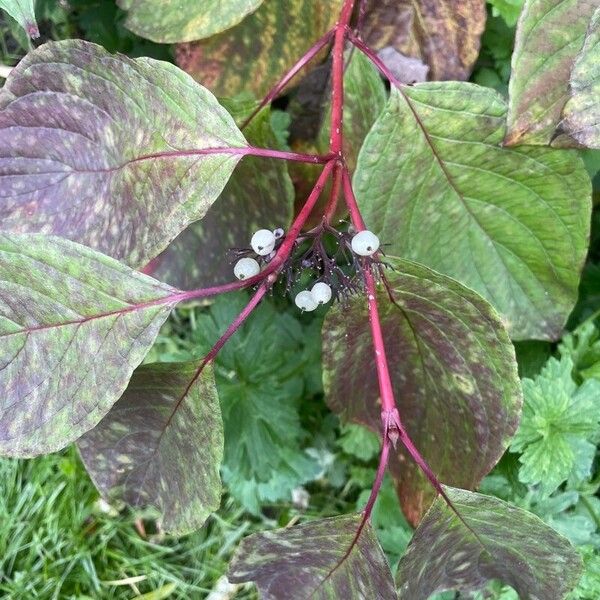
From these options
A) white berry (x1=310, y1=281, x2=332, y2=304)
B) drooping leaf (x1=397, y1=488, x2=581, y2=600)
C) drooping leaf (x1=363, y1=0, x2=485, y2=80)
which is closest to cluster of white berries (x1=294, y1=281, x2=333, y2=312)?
white berry (x1=310, y1=281, x2=332, y2=304)

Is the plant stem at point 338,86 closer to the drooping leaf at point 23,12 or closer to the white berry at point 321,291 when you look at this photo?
the white berry at point 321,291

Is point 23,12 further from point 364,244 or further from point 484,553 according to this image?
point 484,553

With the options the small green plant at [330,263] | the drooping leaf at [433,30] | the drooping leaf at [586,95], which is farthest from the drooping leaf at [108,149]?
the drooping leaf at [433,30]

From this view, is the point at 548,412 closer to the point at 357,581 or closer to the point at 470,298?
the point at 470,298

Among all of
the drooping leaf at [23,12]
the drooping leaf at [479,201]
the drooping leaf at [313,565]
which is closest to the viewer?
the drooping leaf at [313,565]

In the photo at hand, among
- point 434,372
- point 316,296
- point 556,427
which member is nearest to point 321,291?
point 316,296

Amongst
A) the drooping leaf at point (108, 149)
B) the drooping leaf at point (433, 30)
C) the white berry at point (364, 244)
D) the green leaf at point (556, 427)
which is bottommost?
the green leaf at point (556, 427)

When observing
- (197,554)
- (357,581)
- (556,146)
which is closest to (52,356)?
(357,581)
